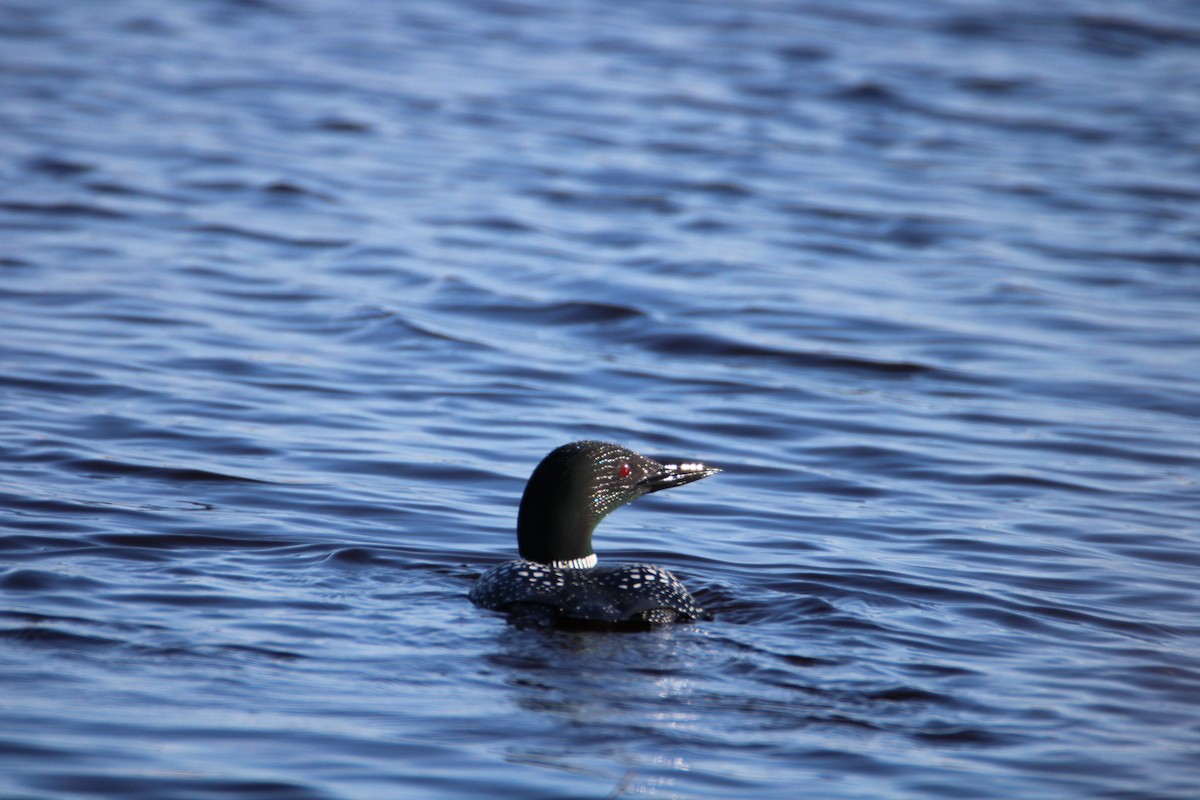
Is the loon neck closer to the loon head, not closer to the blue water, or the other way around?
the loon head

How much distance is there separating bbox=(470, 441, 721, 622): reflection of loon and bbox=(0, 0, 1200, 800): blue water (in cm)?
9

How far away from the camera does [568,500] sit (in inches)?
205

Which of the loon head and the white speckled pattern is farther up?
the loon head

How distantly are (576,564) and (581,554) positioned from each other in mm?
36

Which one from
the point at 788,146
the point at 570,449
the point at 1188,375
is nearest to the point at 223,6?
the point at 788,146

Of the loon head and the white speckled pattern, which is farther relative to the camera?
the loon head

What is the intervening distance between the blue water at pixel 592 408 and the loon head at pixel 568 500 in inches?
15.1

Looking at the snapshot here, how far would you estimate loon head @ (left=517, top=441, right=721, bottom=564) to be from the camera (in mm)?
5191

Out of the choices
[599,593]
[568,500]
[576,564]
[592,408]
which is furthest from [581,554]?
[592,408]

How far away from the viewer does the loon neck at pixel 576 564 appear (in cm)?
520

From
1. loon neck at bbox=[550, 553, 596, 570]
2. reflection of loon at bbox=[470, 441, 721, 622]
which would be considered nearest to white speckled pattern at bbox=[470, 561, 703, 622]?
reflection of loon at bbox=[470, 441, 721, 622]

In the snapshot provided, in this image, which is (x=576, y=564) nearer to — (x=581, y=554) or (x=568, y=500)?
(x=581, y=554)

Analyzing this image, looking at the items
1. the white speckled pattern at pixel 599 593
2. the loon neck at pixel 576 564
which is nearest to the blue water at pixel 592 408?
the white speckled pattern at pixel 599 593

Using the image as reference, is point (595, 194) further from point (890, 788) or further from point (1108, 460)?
point (890, 788)
